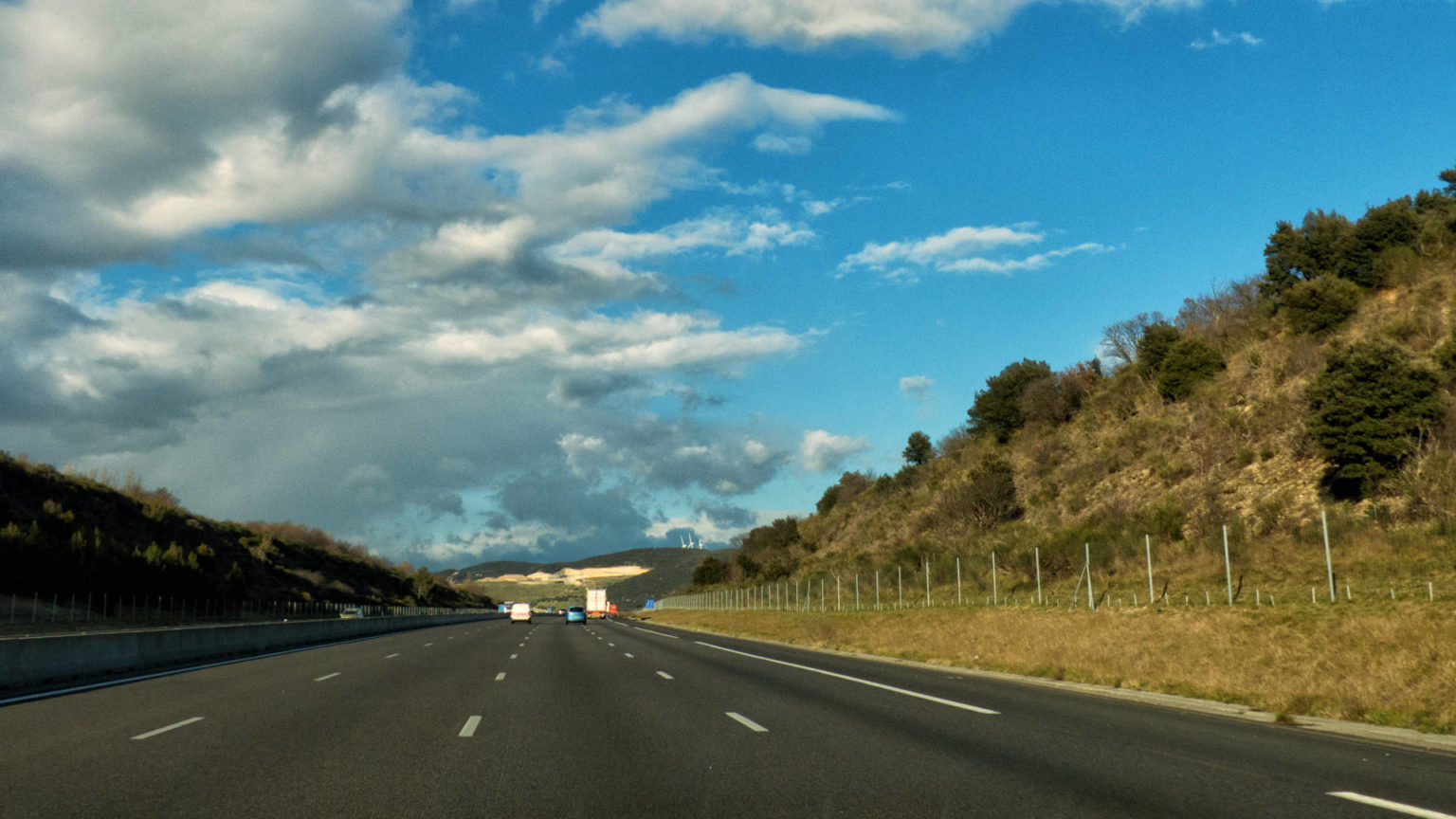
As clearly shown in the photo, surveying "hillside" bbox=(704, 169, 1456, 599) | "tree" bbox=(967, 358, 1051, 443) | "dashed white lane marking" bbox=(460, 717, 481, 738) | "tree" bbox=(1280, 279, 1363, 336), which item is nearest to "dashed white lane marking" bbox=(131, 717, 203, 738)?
"dashed white lane marking" bbox=(460, 717, 481, 738)

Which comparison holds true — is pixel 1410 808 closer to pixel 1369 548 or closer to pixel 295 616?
pixel 1369 548

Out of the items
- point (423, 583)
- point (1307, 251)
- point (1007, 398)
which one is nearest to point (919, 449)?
point (1007, 398)

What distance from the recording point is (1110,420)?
67188 mm

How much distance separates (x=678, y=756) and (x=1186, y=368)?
57.4 meters

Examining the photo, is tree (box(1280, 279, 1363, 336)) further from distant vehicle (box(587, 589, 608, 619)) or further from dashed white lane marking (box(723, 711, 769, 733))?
distant vehicle (box(587, 589, 608, 619))

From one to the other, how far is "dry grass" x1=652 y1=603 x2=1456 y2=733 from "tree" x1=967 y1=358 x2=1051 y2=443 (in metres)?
57.6

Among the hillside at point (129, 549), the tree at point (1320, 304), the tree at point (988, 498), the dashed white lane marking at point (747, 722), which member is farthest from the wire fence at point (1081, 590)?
the hillside at point (129, 549)

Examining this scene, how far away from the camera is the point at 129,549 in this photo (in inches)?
2835

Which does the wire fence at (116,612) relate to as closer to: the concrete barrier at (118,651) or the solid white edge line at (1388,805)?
the concrete barrier at (118,651)

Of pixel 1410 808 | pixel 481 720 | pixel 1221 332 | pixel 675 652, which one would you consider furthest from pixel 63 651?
pixel 1221 332

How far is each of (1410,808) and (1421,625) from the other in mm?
8658

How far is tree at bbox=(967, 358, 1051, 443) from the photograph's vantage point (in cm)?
8544

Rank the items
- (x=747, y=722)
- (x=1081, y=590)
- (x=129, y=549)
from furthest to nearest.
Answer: (x=129, y=549), (x=1081, y=590), (x=747, y=722)

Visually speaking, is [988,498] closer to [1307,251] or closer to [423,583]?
[1307,251]
